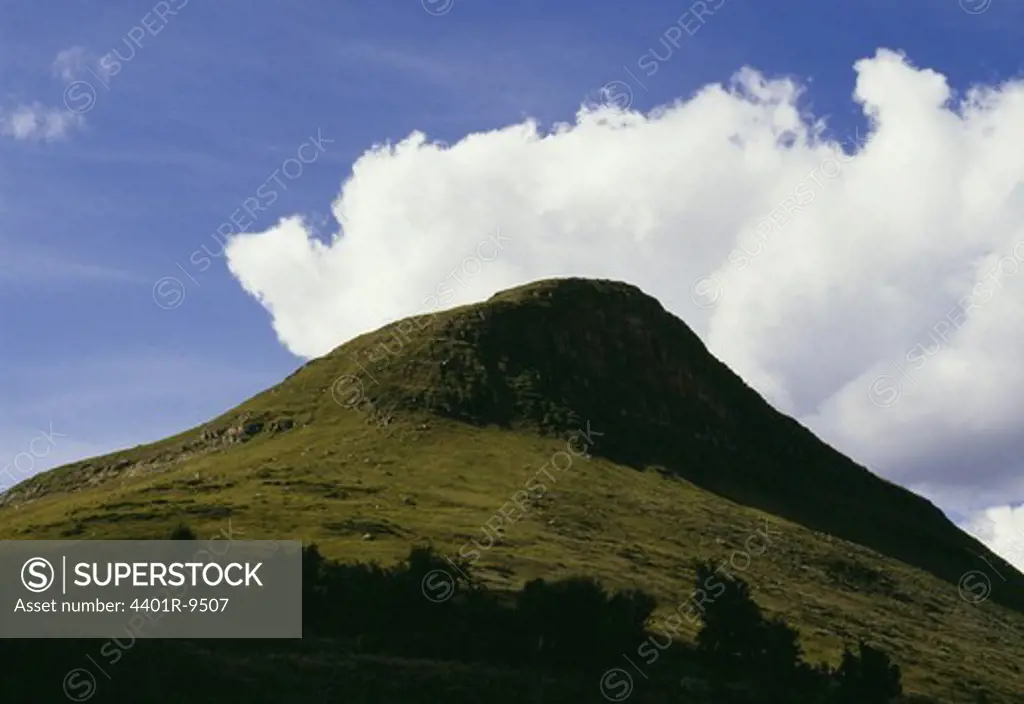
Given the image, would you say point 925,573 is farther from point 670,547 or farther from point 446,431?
point 446,431

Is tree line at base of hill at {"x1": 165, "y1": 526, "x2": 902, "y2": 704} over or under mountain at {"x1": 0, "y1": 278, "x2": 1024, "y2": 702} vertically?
under

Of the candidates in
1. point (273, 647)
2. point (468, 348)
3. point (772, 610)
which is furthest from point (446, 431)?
point (273, 647)

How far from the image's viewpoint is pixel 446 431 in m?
148

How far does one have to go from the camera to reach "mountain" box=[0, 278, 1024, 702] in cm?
10744

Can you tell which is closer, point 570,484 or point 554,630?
point 554,630

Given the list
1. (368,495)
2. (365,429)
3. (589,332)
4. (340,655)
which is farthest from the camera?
(589,332)

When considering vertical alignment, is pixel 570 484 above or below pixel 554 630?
above

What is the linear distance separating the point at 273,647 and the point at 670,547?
2435 inches

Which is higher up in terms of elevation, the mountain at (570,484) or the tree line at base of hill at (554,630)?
the mountain at (570,484)

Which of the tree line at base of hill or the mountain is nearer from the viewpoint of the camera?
the tree line at base of hill

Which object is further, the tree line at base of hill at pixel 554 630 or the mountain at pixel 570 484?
the mountain at pixel 570 484

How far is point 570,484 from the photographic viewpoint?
136250 mm

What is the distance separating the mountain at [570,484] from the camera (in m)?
107

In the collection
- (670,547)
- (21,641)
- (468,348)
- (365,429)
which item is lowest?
(21,641)
